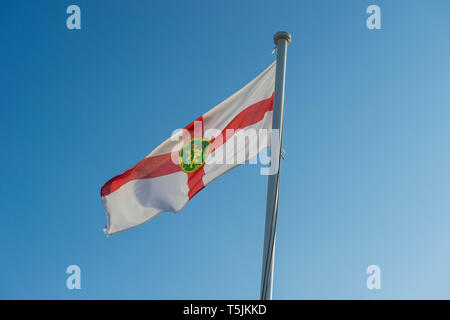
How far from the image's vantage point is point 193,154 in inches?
372

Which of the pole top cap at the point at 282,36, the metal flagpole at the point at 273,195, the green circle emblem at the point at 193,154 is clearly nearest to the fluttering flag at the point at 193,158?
the green circle emblem at the point at 193,154

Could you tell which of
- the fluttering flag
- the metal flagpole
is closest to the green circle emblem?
the fluttering flag

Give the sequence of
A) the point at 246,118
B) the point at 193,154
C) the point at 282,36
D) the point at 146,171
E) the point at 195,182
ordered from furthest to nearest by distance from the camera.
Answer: the point at 146,171
the point at 193,154
the point at 246,118
the point at 195,182
the point at 282,36

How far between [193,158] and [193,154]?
0.11 meters

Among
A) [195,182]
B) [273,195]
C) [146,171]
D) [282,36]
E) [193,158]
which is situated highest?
[282,36]

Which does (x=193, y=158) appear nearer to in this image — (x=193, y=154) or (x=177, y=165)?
(x=193, y=154)

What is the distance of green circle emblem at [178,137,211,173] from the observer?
9273 millimetres

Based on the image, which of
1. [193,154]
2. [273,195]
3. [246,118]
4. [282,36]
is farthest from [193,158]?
[282,36]

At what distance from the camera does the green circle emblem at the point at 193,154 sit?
9273 millimetres
